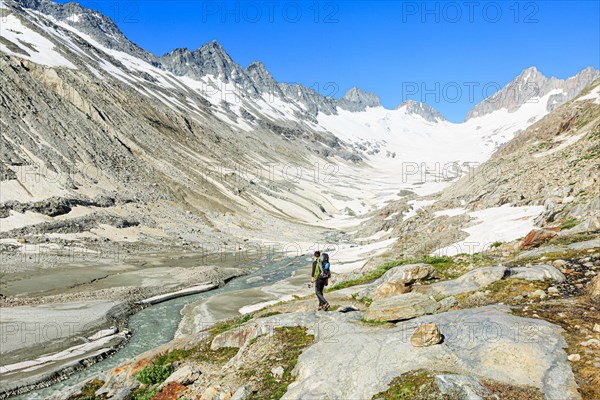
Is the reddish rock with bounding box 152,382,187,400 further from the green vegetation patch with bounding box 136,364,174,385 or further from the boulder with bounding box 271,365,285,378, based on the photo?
the boulder with bounding box 271,365,285,378

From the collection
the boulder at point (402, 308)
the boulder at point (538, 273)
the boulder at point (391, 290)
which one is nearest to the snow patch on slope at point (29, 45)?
the boulder at point (391, 290)

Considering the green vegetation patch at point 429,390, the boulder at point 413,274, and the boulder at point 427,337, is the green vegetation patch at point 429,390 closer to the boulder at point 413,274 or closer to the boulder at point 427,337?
the boulder at point 427,337

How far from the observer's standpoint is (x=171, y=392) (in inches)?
438

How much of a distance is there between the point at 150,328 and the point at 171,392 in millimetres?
20970

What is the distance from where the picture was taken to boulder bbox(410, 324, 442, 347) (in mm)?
9219

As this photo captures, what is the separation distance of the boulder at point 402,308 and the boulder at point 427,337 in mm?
2260

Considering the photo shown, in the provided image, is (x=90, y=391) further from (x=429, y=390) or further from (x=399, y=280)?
(x=399, y=280)

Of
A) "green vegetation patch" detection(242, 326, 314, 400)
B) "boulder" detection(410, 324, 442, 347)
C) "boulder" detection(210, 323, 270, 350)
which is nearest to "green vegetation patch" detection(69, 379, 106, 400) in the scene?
"boulder" detection(210, 323, 270, 350)

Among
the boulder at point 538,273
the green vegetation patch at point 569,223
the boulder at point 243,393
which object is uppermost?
the green vegetation patch at point 569,223

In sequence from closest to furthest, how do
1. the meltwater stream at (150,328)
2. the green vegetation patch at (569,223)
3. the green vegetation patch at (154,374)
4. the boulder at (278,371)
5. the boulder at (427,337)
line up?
the boulder at (427,337) < the boulder at (278,371) < the green vegetation patch at (154,374) < the green vegetation patch at (569,223) < the meltwater stream at (150,328)

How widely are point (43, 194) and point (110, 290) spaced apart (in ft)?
119

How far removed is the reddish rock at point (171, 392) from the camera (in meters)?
11.0

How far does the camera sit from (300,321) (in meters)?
13.3

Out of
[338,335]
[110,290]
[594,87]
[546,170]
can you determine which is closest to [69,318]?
[110,290]
